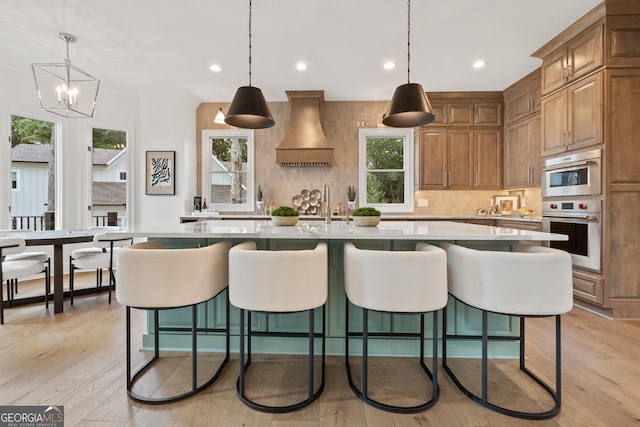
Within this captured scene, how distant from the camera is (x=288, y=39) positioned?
127 inches

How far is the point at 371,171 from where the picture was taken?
5148 mm

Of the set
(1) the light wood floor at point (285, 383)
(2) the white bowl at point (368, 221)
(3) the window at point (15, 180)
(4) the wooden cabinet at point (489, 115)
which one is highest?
(4) the wooden cabinet at point (489, 115)

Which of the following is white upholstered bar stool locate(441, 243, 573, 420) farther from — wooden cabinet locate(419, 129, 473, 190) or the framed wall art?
the framed wall art

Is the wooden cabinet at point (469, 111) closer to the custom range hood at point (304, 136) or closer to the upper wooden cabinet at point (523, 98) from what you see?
the upper wooden cabinet at point (523, 98)

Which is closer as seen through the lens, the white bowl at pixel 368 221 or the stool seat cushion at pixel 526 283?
the stool seat cushion at pixel 526 283

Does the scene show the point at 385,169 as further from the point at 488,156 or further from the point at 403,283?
the point at 403,283

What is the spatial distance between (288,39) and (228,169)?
106 inches

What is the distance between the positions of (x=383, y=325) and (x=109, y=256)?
297 centimetres

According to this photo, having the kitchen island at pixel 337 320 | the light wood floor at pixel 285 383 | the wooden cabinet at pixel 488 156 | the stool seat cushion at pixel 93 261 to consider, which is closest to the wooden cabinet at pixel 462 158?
the wooden cabinet at pixel 488 156

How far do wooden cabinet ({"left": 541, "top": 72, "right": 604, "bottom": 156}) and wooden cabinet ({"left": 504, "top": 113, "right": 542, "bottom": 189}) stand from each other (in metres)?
0.57

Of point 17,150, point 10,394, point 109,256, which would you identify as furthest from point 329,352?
point 17,150

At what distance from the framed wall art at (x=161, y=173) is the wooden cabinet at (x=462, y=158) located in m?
3.99

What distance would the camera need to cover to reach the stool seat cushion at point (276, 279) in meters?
1.48

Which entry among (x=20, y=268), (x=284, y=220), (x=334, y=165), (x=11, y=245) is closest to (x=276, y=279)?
(x=284, y=220)
